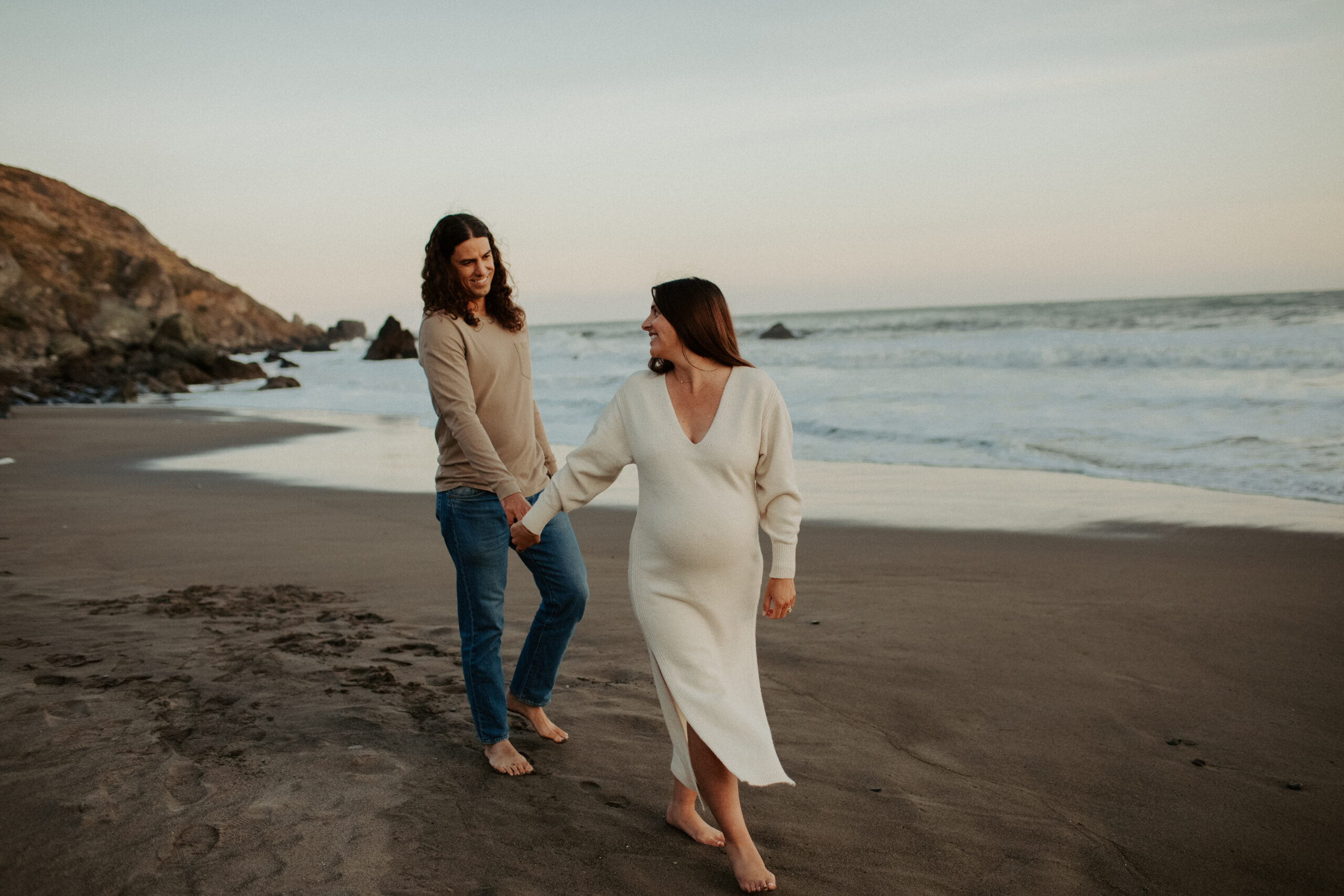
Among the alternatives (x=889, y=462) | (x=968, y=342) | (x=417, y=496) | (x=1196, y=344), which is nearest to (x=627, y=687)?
(x=417, y=496)

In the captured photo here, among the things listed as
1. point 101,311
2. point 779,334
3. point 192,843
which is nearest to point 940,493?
point 192,843

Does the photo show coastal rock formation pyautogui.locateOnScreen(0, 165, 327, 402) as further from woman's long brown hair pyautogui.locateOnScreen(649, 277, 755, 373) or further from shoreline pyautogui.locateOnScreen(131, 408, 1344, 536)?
woman's long brown hair pyautogui.locateOnScreen(649, 277, 755, 373)

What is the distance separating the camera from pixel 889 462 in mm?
11859

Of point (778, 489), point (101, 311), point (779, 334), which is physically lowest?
point (779, 334)

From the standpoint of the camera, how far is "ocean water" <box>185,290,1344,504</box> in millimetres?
11177

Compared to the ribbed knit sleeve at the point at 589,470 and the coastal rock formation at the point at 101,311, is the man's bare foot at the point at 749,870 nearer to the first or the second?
the ribbed knit sleeve at the point at 589,470

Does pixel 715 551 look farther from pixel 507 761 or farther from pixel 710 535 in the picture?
pixel 507 761

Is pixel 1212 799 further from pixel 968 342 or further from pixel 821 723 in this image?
pixel 968 342

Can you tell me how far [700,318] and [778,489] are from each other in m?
0.52

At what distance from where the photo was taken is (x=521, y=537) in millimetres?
3057

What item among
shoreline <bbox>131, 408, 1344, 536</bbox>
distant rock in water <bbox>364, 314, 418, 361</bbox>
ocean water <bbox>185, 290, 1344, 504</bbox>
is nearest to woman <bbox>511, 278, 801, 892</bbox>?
shoreline <bbox>131, 408, 1344, 536</bbox>

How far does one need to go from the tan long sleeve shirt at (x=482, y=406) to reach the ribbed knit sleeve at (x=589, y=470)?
0.22 metres

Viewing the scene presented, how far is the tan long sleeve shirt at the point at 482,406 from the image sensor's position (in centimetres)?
315

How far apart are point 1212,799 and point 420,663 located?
Result: 3.26 m
